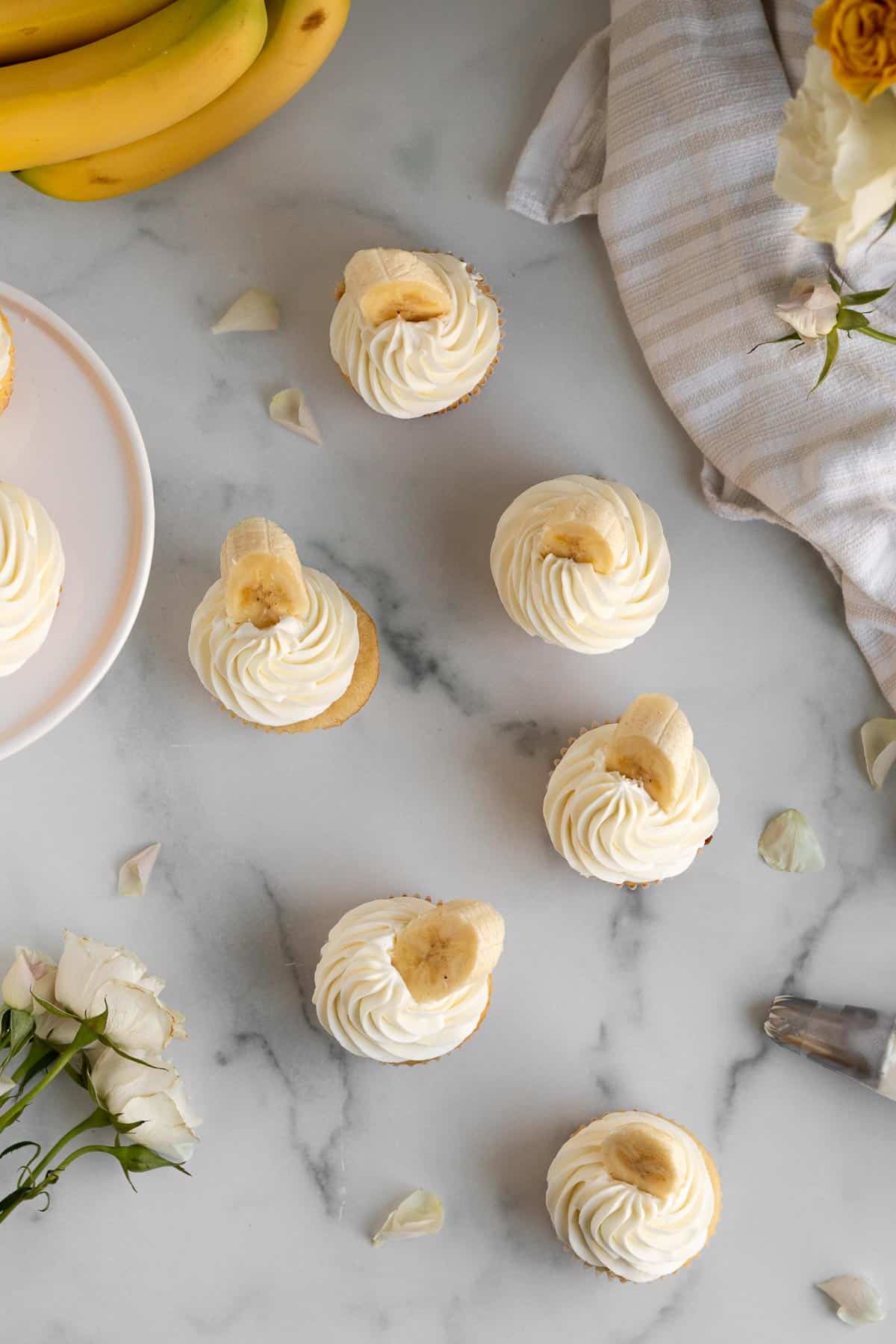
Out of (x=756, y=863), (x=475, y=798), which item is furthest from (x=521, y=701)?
(x=756, y=863)

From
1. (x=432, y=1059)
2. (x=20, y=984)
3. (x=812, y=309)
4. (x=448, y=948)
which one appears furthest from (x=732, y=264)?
(x=20, y=984)

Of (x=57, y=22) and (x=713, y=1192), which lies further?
(x=713, y=1192)

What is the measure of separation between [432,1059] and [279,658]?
0.49m

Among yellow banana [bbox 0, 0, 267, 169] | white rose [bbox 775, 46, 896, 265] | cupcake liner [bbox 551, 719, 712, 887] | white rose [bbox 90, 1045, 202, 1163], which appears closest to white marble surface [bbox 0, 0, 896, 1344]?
cupcake liner [bbox 551, 719, 712, 887]

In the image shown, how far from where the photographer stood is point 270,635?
1297 mm

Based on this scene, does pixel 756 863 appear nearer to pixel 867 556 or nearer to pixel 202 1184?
pixel 867 556

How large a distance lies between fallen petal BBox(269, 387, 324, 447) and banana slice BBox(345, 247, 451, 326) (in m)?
0.15

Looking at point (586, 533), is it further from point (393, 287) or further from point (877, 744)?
point (877, 744)

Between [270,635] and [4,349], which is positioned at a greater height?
[4,349]

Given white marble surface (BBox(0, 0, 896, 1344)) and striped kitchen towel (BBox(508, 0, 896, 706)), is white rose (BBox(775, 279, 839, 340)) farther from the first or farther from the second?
white marble surface (BBox(0, 0, 896, 1344))

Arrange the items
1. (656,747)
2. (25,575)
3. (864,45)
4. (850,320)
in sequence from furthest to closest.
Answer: (656,747) → (25,575) → (850,320) → (864,45)

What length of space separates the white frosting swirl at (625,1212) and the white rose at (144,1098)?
16.7 inches

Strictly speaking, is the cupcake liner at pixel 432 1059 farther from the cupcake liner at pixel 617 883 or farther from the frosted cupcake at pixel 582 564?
the frosted cupcake at pixel 582 564

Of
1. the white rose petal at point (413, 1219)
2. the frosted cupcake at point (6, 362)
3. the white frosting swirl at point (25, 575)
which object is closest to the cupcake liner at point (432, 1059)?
the white rose petal at point (413, 1219)
